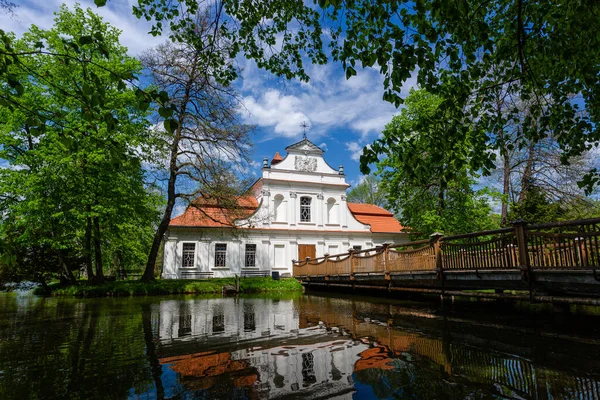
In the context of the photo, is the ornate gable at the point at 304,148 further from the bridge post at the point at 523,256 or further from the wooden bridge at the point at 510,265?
the bridge post at the point at 523,256

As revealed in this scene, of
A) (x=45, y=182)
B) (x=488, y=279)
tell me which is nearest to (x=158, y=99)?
(x=488, y=279)

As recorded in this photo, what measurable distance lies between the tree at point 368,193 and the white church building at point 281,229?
38.5ft

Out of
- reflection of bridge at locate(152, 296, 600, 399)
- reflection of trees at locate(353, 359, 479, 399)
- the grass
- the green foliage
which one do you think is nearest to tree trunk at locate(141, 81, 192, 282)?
the grass

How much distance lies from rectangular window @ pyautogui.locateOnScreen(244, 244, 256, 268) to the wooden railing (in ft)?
50.0

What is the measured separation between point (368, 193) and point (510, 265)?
3696 cm

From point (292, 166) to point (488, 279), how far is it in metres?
22.0

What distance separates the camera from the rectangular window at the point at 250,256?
26.6m

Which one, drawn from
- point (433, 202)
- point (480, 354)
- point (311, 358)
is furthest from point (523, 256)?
point (433, 202)

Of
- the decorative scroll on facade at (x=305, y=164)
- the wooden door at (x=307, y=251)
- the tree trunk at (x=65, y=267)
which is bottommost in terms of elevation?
the tree trunk at (x=65, y=267)

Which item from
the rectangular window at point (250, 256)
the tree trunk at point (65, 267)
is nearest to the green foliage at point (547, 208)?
the rectangular window at point (250, 256)

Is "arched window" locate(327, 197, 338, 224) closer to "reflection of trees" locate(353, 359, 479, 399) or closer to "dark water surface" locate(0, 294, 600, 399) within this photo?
"dark water surface" locate(0, 294, 600, 399)

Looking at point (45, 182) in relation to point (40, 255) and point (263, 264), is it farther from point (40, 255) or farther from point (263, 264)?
point (263, 264)

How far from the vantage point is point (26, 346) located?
18.6 ft

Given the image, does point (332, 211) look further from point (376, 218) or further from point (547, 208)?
point (547, 208)
